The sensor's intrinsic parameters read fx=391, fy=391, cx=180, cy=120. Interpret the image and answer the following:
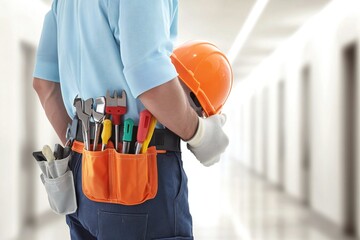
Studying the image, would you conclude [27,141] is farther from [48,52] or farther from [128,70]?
[128,70]

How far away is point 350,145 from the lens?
15.6ft

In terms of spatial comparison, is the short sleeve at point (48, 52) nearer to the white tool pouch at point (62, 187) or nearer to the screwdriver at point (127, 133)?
the white tool pouch at point (62, 187)

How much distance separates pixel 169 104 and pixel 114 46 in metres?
0.21

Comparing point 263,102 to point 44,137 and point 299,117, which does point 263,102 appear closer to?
point 299,117

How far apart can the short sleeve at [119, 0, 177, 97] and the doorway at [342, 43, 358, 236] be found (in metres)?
4.31

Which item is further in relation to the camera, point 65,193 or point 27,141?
point 27,141

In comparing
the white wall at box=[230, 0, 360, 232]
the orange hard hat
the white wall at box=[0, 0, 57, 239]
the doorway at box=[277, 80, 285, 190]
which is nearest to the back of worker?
the orange hard hat

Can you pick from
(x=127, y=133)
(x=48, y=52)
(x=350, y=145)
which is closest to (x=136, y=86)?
(x=127, y=133)

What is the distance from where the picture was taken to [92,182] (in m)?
0.95

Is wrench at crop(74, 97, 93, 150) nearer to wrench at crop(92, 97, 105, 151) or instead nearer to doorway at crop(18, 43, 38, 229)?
wrench at crop(92, 97, 105, 151)

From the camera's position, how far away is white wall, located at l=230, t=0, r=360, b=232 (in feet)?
16.3

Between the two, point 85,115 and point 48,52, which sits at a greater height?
point 48,52

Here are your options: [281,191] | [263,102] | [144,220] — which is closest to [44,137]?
[144,220]

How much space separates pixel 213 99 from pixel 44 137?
15.1ft
